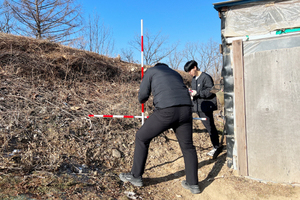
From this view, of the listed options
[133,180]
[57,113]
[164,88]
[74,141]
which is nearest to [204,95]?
[164,88]

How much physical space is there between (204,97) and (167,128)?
1.62m

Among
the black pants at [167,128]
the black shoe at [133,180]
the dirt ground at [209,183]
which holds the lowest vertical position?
the dirt ground at [209,183]

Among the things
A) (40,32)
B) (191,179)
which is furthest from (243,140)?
(40,32)

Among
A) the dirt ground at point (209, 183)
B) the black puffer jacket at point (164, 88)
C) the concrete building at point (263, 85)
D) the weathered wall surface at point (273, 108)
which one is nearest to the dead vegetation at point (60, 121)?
the dirt ground at point (209, 183)

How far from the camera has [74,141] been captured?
377cm

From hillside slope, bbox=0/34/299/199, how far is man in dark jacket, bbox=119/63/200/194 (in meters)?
0.31

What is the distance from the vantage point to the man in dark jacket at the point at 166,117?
9.11 ft

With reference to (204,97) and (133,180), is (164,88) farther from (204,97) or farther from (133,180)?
(204,97)

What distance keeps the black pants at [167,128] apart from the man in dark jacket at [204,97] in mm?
1410

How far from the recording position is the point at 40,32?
1090 centimetres

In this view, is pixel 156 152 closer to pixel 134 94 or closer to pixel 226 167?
pixel 226 167

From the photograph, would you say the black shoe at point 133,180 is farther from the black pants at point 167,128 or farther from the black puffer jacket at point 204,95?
the black puffer jacket at point 204,95

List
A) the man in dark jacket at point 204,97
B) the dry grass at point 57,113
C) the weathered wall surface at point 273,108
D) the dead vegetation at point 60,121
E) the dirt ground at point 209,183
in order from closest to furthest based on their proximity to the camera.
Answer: the dead vegetation at point 60,121
the dry grass at point 57,113
the dirt ground at point 209,183
the weathered wall surface at point 273,108
the man in dark jacket at point 204,97

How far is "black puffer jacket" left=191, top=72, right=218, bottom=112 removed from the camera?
416 cm
